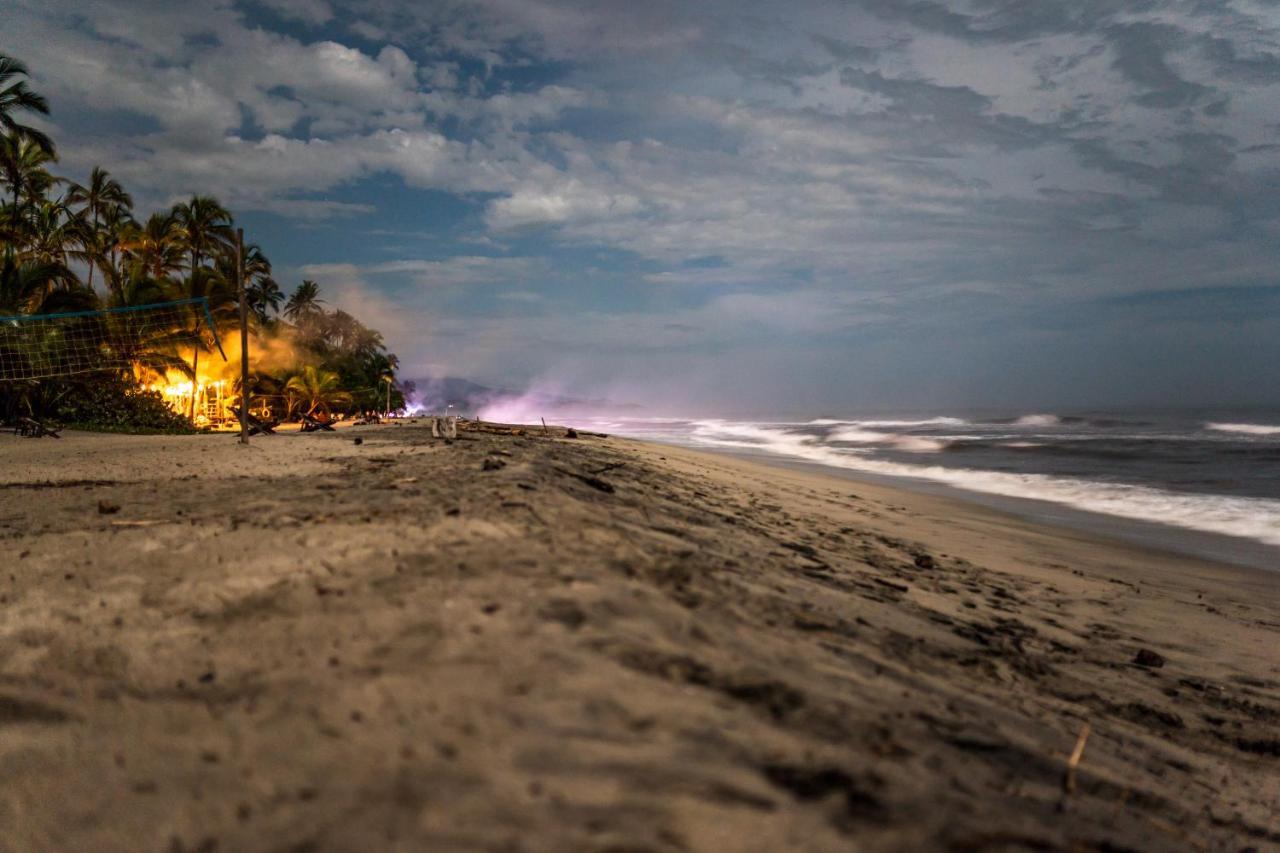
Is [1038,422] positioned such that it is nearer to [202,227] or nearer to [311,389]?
[311,389]

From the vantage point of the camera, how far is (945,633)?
3.74 meters

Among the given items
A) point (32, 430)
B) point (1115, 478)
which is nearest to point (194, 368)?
point (32, 430)

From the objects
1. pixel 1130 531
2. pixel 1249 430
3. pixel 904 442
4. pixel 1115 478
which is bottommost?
pixel 1130 531

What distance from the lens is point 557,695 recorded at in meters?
1.96

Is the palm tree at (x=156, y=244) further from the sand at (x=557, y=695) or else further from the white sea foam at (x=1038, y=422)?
the white sea foam at (x=1038, y=422)

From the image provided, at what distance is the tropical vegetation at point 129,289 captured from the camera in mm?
22078

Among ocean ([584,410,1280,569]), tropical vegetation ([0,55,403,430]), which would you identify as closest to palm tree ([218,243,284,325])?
tropical vegetation ([0,55,403,430])

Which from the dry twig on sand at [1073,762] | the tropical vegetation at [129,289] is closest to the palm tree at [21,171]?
the tropical vegetation at [129,289]

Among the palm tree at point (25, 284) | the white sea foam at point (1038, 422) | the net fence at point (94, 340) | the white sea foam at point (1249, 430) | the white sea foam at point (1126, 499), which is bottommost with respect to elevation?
the white sea foam at point (1126, 499)

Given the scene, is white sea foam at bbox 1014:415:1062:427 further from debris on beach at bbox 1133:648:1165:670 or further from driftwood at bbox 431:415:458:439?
debris on beach at bbox 1133:648:1165:670

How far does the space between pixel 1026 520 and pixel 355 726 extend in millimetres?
10807

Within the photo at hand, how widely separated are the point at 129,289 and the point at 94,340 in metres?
3.45

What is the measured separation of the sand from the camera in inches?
64.8

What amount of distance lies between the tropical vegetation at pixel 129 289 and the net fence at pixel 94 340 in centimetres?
16
